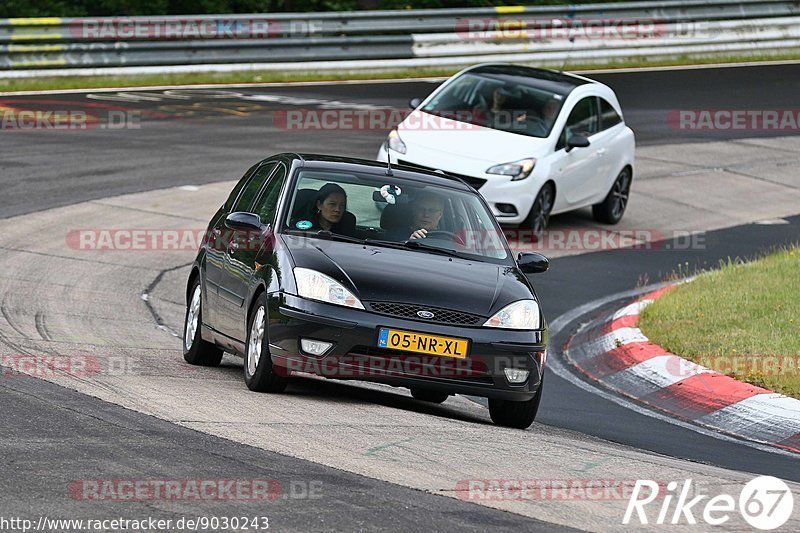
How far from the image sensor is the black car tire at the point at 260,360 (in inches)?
348

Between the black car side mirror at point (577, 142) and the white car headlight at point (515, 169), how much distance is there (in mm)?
833

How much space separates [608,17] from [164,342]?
70.1ft

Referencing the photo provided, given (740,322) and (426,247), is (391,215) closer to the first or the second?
(426,247)

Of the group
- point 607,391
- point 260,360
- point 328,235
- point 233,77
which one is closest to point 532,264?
point 328,235

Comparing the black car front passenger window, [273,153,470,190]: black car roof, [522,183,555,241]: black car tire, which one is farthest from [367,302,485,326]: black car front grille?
[522,183,555,241]: black car tire

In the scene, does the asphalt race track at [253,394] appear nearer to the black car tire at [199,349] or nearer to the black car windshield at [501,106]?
the black car tire at [199,349]

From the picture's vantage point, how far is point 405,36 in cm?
2936

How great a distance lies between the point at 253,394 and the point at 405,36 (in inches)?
831

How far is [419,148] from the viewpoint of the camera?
17.1m

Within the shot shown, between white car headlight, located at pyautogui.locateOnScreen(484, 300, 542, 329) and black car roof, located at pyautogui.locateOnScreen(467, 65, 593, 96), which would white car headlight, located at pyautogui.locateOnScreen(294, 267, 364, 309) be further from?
black car roof, located at pyautogui.locateOnScreen(467, 65, 593, 96)

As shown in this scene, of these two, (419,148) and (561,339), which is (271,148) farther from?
(561,339)

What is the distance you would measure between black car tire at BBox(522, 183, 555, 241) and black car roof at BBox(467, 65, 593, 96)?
5.02ft

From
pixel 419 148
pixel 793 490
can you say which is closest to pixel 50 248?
pixel 419 148

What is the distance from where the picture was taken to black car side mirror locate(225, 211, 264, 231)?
9703 millimetres
